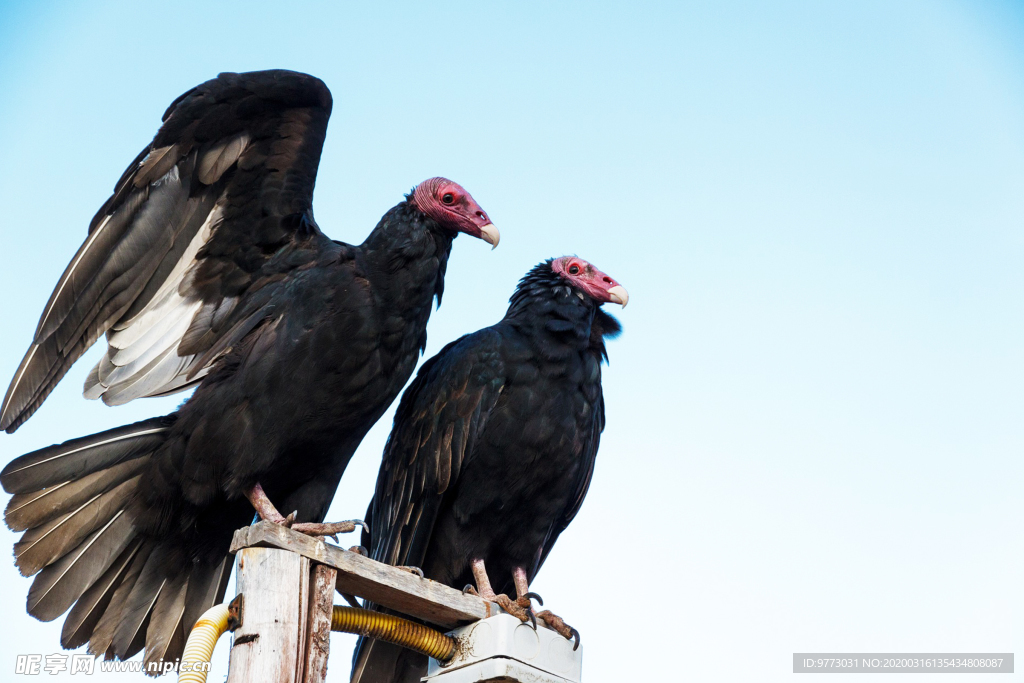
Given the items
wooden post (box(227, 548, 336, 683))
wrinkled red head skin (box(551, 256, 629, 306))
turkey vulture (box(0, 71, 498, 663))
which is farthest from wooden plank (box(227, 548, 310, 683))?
wrinkled red head skin (box(551, 256, 629, 306))

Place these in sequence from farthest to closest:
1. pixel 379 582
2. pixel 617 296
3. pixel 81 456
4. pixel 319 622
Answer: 1. pixel 617 296
2. pixel 81 456
3. pixel 379 582
4. pixel 319 622

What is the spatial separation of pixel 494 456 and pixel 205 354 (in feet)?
4.25

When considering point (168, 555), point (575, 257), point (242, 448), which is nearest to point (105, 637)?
point (168, 555)

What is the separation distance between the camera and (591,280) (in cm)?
514

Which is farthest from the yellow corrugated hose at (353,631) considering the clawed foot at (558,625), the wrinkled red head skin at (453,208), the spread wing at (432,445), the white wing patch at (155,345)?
the wrinkled red head skin at (453,208)

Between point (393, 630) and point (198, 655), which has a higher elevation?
point (393, 630)

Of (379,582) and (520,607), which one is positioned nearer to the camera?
(379,582)

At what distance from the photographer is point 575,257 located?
5.24 meters

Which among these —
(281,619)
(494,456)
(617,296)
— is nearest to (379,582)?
(281,619)

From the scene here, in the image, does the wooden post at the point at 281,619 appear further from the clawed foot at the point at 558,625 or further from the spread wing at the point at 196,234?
the spread wing at the point at 196,234

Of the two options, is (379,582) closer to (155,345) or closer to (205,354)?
(205,354)

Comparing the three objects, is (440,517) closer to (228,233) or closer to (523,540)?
(523,540)

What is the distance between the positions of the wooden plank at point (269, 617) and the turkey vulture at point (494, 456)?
67.2 inches

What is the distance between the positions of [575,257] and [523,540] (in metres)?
1.45
